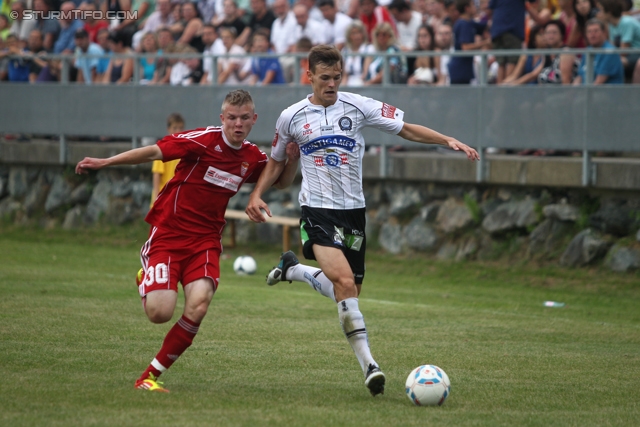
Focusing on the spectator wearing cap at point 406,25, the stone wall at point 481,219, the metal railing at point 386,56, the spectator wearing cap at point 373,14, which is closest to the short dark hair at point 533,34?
the metal railing at point 386,56

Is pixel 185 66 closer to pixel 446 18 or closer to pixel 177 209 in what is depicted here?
pixel 446 18

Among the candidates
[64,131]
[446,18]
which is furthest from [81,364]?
[64,131]

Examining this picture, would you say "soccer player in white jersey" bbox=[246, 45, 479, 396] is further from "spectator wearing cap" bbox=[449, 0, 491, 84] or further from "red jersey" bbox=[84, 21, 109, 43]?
"red jersey" bbox=[84, 21, 109, 43]

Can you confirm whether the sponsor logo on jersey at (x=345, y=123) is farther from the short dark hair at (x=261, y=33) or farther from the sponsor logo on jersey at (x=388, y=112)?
the short dark hair at (x=261, y=33)

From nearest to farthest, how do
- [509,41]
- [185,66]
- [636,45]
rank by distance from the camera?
1. [636,45]
2. [509,41]
3. [185,66]

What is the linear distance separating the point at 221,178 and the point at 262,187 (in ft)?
1.04

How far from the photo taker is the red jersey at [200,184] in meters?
7.16

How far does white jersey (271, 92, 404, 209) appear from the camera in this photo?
721cm

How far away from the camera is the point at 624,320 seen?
11406 mm

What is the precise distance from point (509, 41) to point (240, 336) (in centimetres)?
736

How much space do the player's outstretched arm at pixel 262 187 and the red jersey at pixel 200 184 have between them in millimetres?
165

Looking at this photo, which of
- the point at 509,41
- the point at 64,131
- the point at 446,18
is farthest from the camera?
the point at 64,131

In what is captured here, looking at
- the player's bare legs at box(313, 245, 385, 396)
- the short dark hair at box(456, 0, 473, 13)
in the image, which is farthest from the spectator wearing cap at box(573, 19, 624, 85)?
the player's bare legs at box(313, 245, 385, 396)

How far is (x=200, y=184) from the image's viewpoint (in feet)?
23.7
